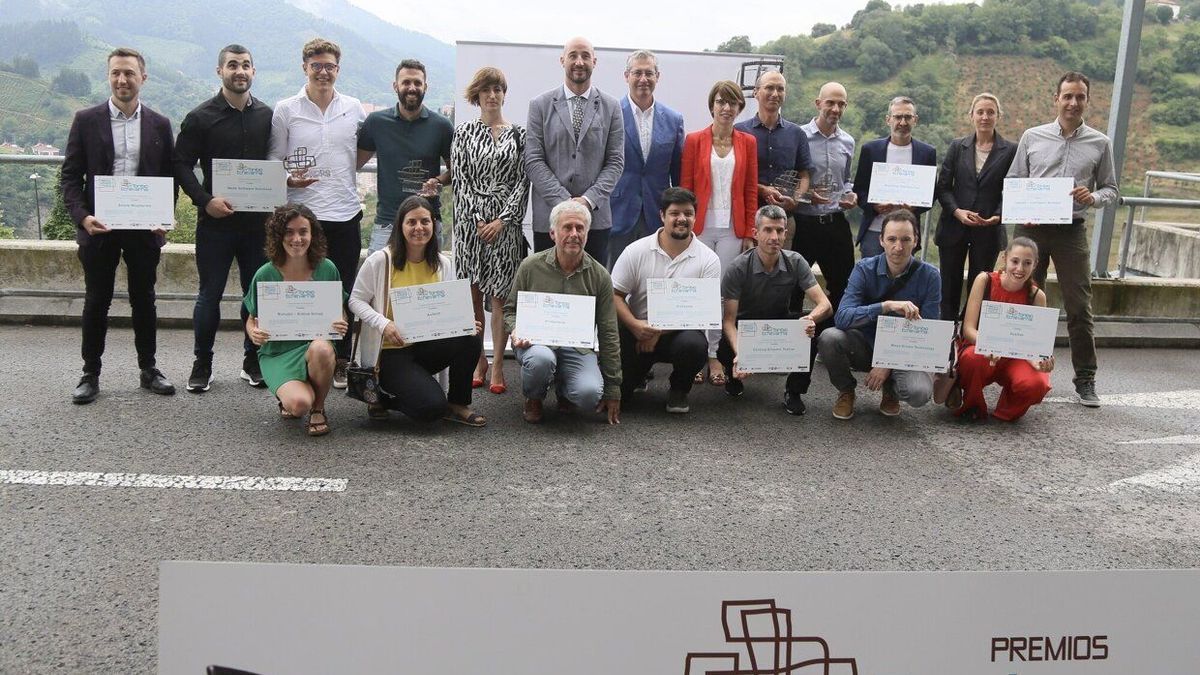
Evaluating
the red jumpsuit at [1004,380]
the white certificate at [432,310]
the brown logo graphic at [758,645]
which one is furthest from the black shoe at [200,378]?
the brown logo graphic at [758,645]

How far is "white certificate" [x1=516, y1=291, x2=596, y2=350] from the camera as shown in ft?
19.7

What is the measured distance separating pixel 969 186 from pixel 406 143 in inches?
146

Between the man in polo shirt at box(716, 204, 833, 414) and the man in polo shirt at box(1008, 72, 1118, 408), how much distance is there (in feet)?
5.21

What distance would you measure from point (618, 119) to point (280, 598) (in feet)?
16.7

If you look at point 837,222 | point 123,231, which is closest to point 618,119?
point 837,222

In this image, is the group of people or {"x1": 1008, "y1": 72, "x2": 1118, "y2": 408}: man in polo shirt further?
{"x1": 1008, "y1": 72, "x2": 1118, "y2": 408}: man in polo shirt

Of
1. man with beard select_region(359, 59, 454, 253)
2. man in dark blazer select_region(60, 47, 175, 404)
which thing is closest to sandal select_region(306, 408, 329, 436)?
man in dark blazer select_region(60, 47, 175, 404)

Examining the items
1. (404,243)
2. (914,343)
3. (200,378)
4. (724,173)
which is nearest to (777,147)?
(724,173)

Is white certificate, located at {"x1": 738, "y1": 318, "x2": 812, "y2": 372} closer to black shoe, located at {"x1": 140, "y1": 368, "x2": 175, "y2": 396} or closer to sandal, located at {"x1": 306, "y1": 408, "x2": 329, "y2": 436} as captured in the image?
sandal, located at {"x1": 306, "y1": 408, "x2": 329, "y2": 436}

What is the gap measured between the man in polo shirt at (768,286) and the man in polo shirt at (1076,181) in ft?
5.21

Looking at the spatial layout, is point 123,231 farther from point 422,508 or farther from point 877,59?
point 877,59

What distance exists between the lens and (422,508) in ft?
15.0

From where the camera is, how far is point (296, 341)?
5816 mm

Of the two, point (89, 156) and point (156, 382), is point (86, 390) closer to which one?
point (156, 382)
